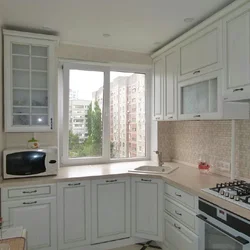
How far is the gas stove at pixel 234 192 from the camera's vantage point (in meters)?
1.56

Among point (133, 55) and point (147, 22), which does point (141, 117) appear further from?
point (147, 22)

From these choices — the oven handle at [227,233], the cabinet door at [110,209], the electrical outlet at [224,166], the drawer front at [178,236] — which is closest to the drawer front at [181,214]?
the drawer front at [178,236]

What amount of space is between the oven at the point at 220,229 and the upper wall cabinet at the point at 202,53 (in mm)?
1202

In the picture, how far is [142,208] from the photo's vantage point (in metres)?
2.55

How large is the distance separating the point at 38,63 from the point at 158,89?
1521 millimetres

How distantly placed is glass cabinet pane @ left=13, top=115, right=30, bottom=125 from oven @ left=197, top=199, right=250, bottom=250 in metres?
1.94

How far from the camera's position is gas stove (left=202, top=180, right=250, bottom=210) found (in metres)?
1.56

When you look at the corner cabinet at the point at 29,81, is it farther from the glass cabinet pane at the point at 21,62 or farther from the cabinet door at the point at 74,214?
the cabinet door at the point at 74,214

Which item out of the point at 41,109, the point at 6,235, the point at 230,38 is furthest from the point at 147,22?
the point at 6,235

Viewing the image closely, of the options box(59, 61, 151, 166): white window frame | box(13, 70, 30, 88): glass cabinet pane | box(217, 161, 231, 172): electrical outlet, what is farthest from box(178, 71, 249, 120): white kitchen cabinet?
box(13, 70, 30, 88): glass cabinet pane

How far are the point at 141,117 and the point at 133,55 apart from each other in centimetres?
91

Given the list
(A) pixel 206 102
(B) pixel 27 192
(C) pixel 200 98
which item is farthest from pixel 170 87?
(B) pixel 27 192

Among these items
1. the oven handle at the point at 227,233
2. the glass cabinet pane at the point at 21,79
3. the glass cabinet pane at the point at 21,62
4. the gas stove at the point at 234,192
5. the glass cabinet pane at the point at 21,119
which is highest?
the glass cabinet pane at the point at 21,62

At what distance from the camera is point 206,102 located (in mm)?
2207
